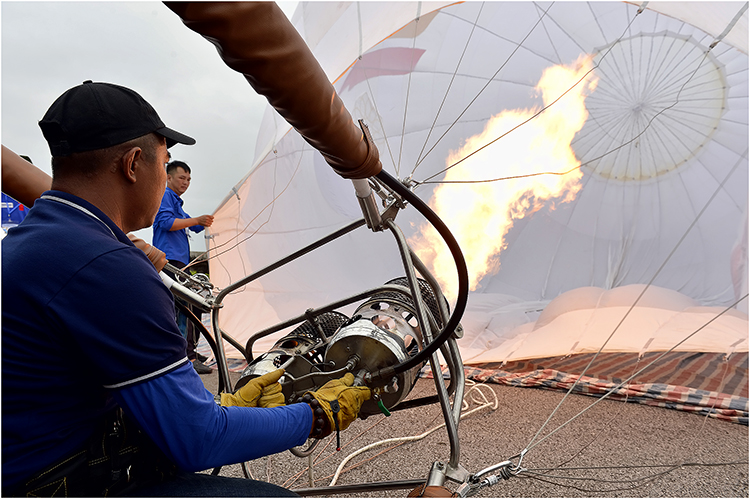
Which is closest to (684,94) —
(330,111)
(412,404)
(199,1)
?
(412,404)

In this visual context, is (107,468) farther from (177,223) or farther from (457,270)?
(177,223)

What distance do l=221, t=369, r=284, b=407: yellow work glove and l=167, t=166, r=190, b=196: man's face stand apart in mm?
2434

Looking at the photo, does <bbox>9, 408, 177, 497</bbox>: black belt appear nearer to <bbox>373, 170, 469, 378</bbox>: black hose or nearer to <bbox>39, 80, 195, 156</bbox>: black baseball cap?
<bbox>39, 80, 195, 156</bbox>: black baseball cap

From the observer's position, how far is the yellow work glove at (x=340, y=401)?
0.99 meters

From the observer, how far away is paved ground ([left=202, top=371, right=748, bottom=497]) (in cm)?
179

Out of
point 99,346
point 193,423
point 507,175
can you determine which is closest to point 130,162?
point 99,346

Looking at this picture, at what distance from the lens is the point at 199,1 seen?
1.58 feet

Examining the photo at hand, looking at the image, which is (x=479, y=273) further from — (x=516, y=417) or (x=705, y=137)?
(x=705, y=137)

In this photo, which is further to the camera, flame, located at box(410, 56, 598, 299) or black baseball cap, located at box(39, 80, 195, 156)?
flame, located at box(410, 56, 598, 299)

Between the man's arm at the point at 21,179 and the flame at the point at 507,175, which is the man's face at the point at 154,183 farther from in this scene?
the flame at the point at 507,175

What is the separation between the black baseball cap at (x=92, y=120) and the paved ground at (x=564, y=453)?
1514 mm

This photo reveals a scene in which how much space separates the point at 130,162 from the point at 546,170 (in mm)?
3377

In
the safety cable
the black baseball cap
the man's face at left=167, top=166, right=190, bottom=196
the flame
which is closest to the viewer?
the black baseball cap

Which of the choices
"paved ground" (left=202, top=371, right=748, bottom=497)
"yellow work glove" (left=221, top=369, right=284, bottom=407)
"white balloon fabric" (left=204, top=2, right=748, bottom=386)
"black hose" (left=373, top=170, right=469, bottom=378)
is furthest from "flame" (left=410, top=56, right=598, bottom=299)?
"yellow work glove" (left=221, top=369, right=284, bottom=407)
